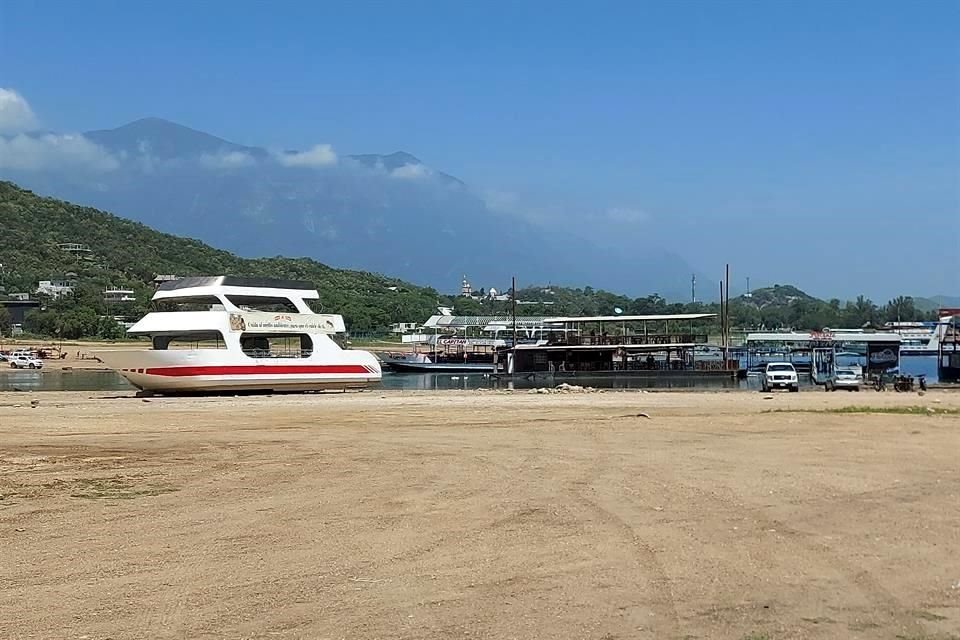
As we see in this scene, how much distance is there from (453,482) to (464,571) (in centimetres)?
474

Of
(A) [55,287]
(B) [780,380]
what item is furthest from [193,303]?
(A) [55,287]

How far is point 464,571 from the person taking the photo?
8.02m

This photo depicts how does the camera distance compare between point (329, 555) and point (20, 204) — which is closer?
point (329, 555)

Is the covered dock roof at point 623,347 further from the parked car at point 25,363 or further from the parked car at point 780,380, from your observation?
the parked car at point 25,363

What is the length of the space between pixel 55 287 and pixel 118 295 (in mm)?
11023

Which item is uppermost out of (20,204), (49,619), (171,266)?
(20,204)

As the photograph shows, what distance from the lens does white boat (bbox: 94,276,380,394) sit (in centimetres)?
3712

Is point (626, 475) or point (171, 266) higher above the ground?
point (171, 266)

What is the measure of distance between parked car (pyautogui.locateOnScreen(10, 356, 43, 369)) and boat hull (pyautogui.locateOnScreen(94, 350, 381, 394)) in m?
34.6

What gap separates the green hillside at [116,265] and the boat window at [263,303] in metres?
68.3

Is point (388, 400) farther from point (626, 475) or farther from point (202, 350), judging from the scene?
point (626, 475)

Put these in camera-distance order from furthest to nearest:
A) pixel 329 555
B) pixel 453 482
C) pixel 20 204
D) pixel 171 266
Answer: pixel 20 204 < pixel 171 266 < pixel 453 482 < pixel 329 555

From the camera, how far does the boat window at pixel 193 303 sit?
37.9 m

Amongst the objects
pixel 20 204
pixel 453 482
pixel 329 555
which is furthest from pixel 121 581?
pixel 20 204
